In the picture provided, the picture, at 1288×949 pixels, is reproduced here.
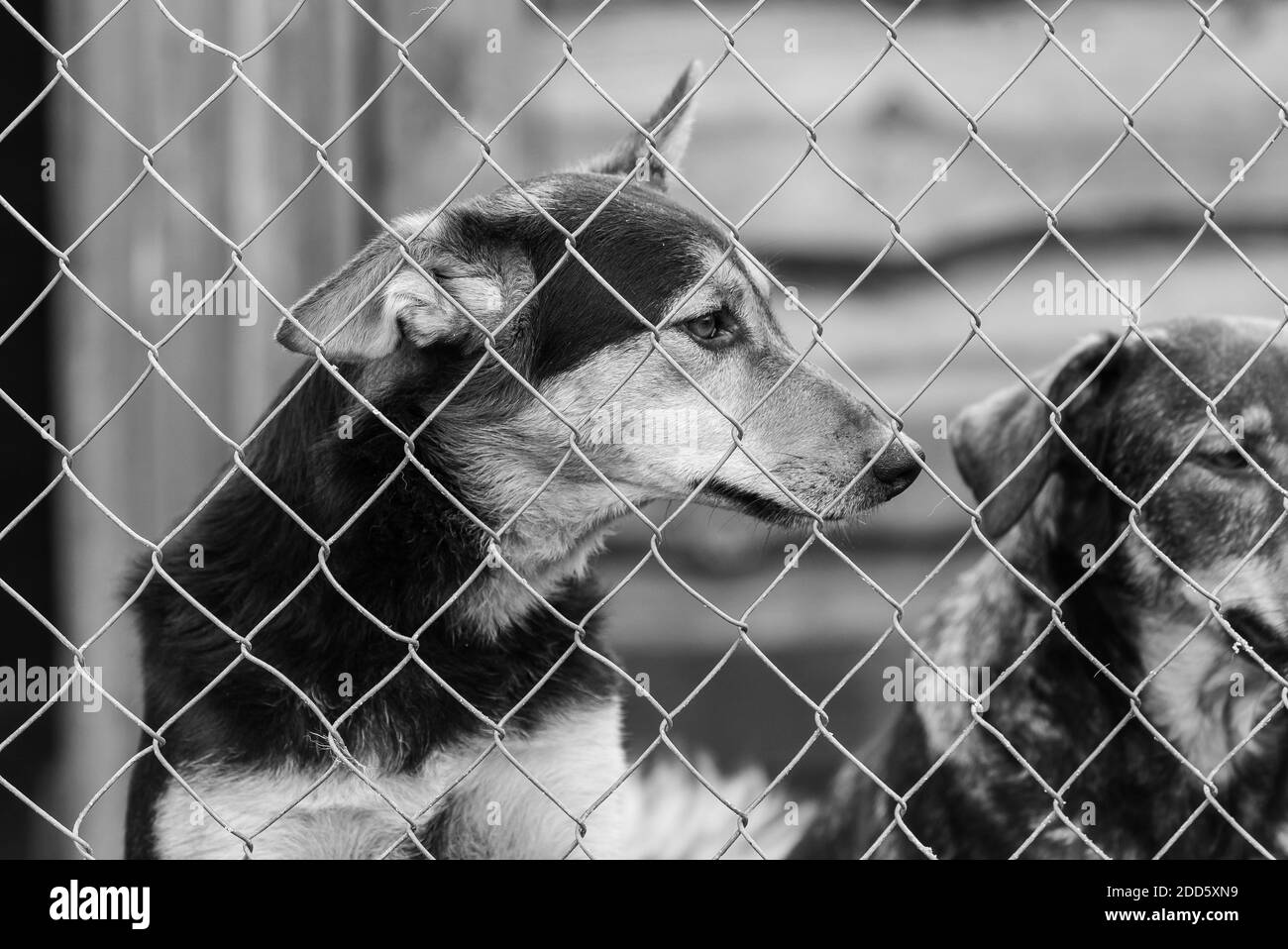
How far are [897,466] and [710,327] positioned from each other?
1.82 ft

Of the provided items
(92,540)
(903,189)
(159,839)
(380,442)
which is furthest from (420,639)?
(903,189)

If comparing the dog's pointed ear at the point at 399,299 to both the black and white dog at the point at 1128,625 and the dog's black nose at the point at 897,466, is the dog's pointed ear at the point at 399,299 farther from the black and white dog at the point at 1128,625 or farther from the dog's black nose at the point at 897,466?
the black and white dog at the point at 1128,625

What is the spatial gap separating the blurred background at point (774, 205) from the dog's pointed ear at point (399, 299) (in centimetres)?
221

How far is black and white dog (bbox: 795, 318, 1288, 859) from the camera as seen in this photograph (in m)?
3.22

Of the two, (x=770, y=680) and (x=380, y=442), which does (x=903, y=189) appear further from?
(x=380, y=442)

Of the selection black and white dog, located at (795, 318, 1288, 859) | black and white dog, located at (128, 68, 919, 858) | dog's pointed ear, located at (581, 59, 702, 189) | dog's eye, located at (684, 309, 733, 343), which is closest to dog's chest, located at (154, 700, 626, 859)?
black and white dog, located at (128, 68, 919, 858)

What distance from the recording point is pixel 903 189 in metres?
5.41

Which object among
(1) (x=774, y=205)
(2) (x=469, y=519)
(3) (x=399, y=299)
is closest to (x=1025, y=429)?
(2) (x=469, y=519)

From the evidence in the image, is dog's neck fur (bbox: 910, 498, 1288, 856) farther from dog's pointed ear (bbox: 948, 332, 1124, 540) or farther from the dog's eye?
the dog's eye

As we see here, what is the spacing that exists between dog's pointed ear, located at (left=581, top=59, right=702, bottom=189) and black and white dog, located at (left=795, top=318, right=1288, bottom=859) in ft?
3.49

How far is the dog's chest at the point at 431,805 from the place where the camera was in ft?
9.32

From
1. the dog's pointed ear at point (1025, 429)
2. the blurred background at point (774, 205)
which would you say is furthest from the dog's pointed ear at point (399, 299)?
the blurred background at point (774, 205)

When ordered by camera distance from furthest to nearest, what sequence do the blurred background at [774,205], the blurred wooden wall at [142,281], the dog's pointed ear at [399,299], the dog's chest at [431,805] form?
1. the blurred background at [774,205]
2. the blurred wooden wall at [142,281]
3. the dog's chest at [431,805]
4. the dog's pointed ear at [399,299]
